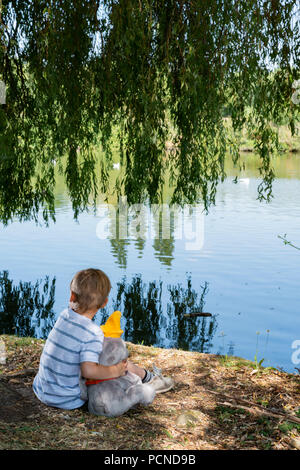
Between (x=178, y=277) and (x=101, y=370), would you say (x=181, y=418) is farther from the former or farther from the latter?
(x=178, y=277)

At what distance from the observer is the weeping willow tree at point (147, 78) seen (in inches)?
237

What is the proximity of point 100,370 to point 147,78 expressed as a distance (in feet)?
11.7

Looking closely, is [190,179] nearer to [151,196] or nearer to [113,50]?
[151,196]

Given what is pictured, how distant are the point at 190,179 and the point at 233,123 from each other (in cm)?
88

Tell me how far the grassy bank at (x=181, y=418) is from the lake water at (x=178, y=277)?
6.10 feet

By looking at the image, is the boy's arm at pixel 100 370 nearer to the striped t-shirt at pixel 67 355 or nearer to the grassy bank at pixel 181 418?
the striped t-shirt at pixel 67 355

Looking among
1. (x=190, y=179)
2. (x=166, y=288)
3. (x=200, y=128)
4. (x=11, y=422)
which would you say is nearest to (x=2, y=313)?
(x=166, y=288)

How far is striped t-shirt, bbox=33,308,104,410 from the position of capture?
3.68 meters

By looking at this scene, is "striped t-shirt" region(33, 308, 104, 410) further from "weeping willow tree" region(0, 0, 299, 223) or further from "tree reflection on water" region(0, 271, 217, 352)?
"tree reflection on water" region(0, 271, 217, 352)

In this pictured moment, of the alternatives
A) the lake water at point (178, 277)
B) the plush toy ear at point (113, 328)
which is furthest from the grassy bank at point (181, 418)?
the lake water at point (178, 277)

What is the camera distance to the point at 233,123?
269 inches

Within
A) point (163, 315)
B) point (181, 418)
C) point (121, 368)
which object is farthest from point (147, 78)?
point (163, 315)

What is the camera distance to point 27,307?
9.57 m

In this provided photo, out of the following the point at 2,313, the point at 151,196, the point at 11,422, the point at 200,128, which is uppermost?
the point at 200,128
